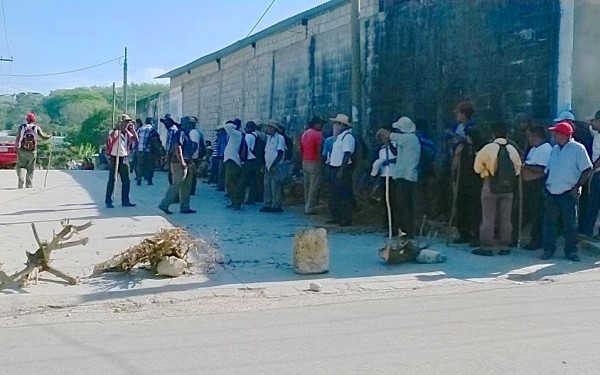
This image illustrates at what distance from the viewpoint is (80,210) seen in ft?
50.0

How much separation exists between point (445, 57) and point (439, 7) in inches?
38.6

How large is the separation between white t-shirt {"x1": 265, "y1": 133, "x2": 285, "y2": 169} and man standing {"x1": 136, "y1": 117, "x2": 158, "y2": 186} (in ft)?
19.3

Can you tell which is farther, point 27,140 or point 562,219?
point 27,140

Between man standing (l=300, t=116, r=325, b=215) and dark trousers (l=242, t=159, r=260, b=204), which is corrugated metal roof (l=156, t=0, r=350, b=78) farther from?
dark trousers (l=242, t=159, r=260, b=204)

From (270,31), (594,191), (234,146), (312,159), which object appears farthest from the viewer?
(270,31)

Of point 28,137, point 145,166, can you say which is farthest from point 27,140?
point 145,166

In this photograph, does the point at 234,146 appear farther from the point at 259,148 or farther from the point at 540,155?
the point at 540,155

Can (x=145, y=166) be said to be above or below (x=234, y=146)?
below

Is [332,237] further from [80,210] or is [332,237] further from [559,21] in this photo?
[80,210]

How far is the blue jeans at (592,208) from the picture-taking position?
36.6 feet

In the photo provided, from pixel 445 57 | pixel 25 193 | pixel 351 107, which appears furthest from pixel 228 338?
pixel 25 193

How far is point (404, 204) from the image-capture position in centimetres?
1182

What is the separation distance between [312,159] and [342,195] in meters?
1.42

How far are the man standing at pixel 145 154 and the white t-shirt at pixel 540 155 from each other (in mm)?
11783
